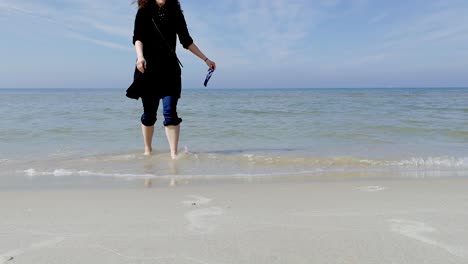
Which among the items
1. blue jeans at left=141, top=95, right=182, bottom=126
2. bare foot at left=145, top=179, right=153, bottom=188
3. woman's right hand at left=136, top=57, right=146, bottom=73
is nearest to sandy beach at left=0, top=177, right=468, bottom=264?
bare foot at left=145, top=179, right=153, bottom=188

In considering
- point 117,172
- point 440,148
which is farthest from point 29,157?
point 440,148

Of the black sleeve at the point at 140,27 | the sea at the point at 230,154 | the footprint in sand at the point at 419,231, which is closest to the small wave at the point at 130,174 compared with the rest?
the sea at the point at 230,154

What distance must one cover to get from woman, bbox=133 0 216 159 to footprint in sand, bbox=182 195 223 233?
6.20ft

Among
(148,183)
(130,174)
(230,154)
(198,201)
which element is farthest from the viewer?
(230,154)

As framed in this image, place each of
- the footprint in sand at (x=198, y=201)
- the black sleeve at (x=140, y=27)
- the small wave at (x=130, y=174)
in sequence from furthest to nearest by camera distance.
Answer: the black sleeve at (x=140, y=27)
the small wave at (x=130, y=174)
the footprint in sand at (x=198, y=201)

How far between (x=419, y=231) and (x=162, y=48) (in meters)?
2.98

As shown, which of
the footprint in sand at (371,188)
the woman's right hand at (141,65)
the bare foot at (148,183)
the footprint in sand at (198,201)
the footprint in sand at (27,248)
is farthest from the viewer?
the woman's right hand at (141,65)

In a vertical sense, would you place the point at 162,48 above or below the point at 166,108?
above

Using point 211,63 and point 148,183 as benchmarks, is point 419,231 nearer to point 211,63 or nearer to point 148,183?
point 148,183

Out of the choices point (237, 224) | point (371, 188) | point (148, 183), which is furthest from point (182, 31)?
point (237, 224)

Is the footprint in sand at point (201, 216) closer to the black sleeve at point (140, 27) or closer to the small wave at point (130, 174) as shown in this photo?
the small wave at point (130, 174)

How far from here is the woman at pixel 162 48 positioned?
4031mm

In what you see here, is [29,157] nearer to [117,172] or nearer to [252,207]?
[117,172]

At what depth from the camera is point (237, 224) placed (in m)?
1.95
